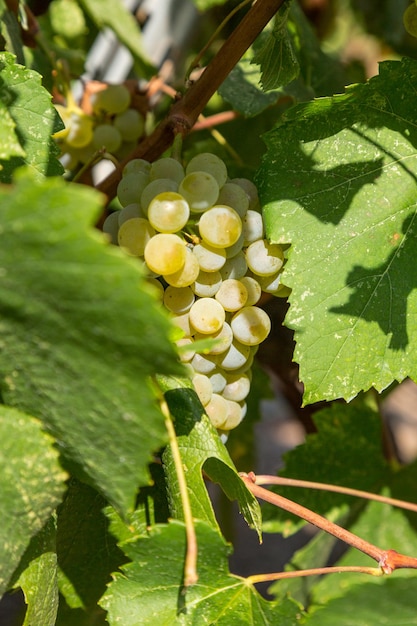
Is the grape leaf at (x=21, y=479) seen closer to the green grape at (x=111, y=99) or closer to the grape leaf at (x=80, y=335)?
the grape leaf at (x=80, y=335)

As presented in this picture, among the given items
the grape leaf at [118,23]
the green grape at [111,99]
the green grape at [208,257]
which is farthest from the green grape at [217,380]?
the grape leaf at [118,23]

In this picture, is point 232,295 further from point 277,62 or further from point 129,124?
point 129,124

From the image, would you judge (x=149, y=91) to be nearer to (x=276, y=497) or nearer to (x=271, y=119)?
(x=271, y=119)

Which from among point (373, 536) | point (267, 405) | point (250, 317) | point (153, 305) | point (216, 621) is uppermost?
point (153, 305)

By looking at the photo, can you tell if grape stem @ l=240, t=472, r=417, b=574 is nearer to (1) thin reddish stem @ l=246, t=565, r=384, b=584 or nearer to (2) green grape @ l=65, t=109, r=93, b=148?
(1) thin reddish stem @ l=246, t=565, r=384, b=584

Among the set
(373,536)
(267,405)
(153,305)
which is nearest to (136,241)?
(153,305)

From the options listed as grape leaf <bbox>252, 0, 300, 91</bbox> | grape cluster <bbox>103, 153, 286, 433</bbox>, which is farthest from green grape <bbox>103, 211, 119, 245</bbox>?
grape leaf <bbox>252, 0, 300, 91</bbox>
